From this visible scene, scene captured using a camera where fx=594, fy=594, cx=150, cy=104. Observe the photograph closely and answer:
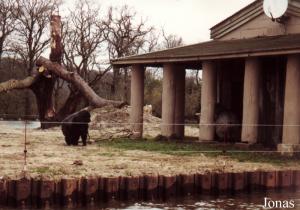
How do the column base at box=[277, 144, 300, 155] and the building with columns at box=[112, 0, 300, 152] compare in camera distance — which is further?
the building with columns at box=[112, 0, 300, 152]

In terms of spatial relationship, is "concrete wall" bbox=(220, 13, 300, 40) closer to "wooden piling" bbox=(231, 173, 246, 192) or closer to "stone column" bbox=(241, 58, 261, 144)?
"stone column" bbox=(241, 58, 261, 144)

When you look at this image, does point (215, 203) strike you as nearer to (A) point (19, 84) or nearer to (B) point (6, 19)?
(A) point (19, 84)

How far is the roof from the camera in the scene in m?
21.5

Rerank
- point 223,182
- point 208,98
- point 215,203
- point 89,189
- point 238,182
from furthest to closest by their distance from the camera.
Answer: point 208,98
point 238,182
point 223,182
point 215,203
point 89,189

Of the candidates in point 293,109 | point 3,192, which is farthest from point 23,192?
point 293,109

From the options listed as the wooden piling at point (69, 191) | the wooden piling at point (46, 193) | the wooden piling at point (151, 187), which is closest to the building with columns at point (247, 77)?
the wooden piling at point (151, 187)

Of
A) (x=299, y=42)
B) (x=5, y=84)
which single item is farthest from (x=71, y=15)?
(x=299, y=42)

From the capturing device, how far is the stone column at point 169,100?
26672 mm

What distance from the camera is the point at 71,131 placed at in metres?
22.7

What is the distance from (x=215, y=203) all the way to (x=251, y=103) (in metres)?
9.17

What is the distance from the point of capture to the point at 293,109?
21.3 metres

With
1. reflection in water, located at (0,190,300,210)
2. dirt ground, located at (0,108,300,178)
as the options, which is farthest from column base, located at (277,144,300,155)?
reflection in water, located at (0,190,300,210)

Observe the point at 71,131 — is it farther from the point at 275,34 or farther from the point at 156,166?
the point at 275,34

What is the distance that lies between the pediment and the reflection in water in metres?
11.3
